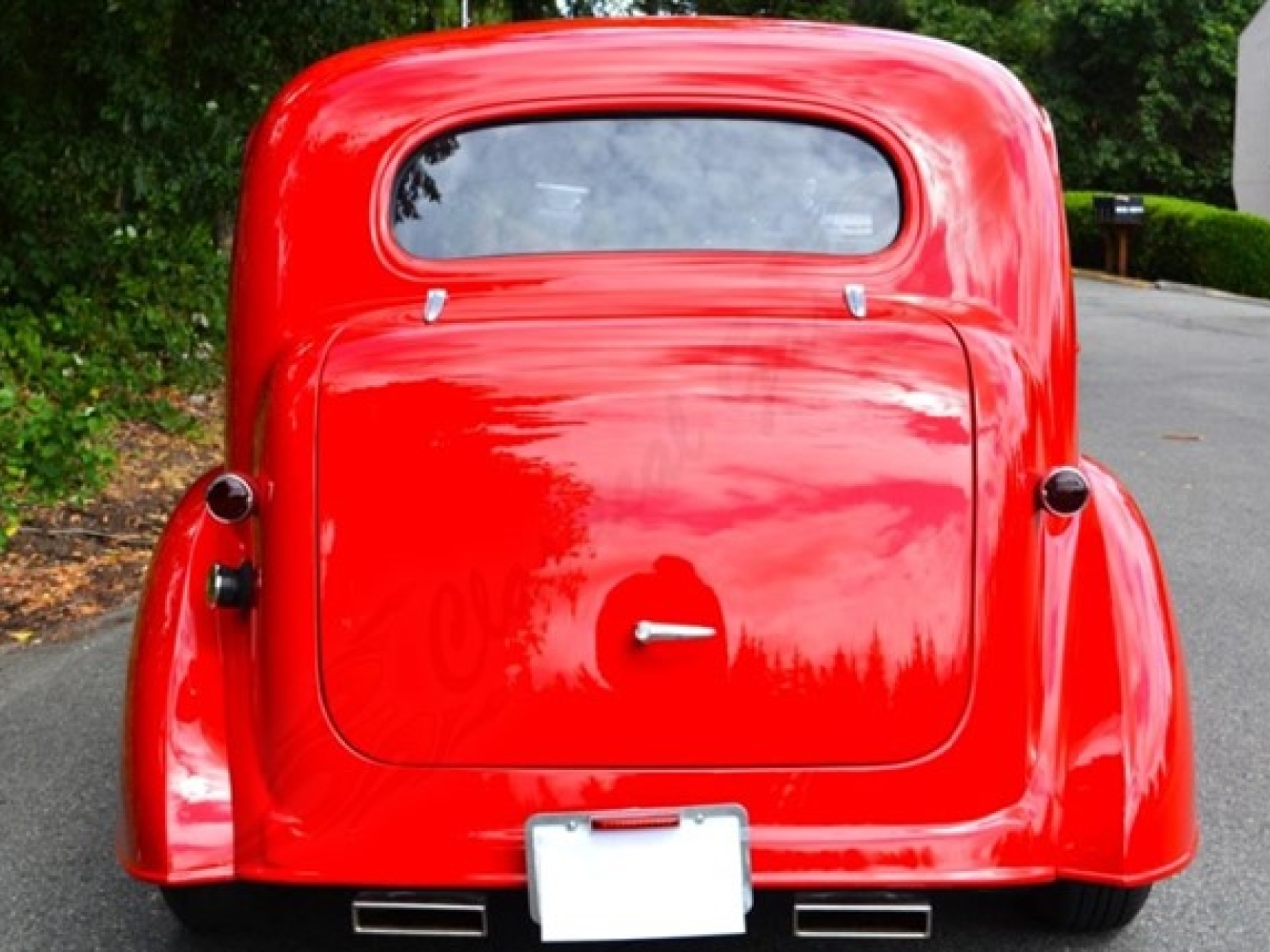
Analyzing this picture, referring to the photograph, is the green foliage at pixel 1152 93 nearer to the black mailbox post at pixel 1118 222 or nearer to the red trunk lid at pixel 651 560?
the black mailbox post at pixel 1118 222

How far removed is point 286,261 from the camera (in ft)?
10.8

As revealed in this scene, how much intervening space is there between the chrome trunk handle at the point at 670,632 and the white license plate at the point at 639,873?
266 mm

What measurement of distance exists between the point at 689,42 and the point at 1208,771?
2204 millimetres

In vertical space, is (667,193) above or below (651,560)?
above

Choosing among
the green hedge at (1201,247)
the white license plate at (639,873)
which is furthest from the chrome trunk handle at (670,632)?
the green hedge at (1201,247)

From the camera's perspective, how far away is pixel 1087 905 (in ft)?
10.2

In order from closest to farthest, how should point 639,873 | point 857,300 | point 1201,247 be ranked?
point 639,873 < point 857,300 < point 1201,247

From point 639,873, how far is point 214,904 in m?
0.96

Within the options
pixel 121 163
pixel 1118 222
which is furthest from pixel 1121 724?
pixel 1118 222

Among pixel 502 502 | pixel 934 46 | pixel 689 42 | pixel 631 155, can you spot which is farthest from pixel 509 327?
pixel 934 46

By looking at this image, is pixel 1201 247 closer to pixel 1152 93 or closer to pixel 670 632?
pixel 1152 93

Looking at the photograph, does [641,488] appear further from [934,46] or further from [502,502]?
[934,46]

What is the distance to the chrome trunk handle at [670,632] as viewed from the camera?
2600mm

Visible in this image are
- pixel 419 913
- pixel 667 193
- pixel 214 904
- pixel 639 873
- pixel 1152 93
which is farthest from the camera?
pixel 1152 93
